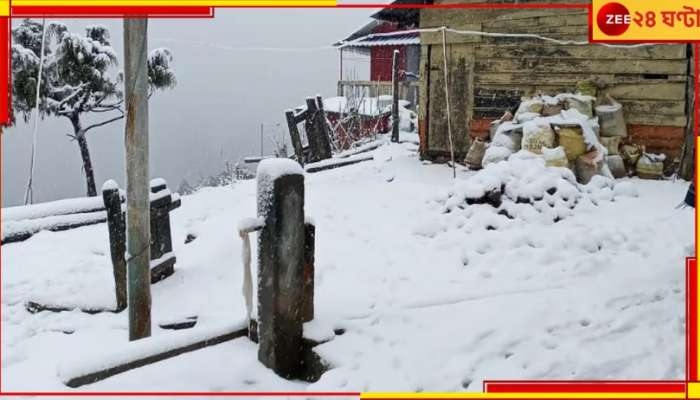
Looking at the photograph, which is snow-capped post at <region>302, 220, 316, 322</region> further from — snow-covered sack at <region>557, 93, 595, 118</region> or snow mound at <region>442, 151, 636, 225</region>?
snow-covered sack at <region>557, 93, 595, 118</region>

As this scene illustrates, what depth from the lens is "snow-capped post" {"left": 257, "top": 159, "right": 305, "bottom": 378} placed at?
11.2 ft

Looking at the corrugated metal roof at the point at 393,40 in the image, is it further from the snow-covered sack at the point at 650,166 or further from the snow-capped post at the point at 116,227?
the snow-capped post at the point at 116,227

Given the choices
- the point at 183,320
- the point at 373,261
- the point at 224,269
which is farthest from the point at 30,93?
the point at 373,261

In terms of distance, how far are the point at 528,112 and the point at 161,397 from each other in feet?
23.7

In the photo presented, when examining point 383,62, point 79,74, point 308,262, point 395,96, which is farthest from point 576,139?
point 383,62

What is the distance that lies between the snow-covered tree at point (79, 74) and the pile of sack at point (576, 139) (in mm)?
5926

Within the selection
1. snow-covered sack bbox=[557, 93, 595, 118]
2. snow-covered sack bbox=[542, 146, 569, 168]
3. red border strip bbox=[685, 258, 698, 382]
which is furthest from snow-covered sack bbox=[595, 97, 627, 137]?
red border strip bbox=[685, 258, 698, 382]

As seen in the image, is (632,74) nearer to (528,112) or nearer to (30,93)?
(528,112)

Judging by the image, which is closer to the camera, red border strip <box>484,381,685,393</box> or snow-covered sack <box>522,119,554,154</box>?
red border strip <box>484,381,685,393</box>

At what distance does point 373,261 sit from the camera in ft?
18.4

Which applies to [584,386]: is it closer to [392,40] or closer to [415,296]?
[415,296]

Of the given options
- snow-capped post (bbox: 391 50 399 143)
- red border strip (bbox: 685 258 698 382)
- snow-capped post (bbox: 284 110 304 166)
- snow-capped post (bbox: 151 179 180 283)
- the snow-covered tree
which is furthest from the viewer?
snow-capped post (bbox: 391 50 399 143)

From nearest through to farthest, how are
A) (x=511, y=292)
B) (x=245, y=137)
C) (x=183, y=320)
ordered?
(x=511, y=292), (x=183, y=320), (x=245, y=137)

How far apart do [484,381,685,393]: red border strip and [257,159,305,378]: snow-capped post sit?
120cm
